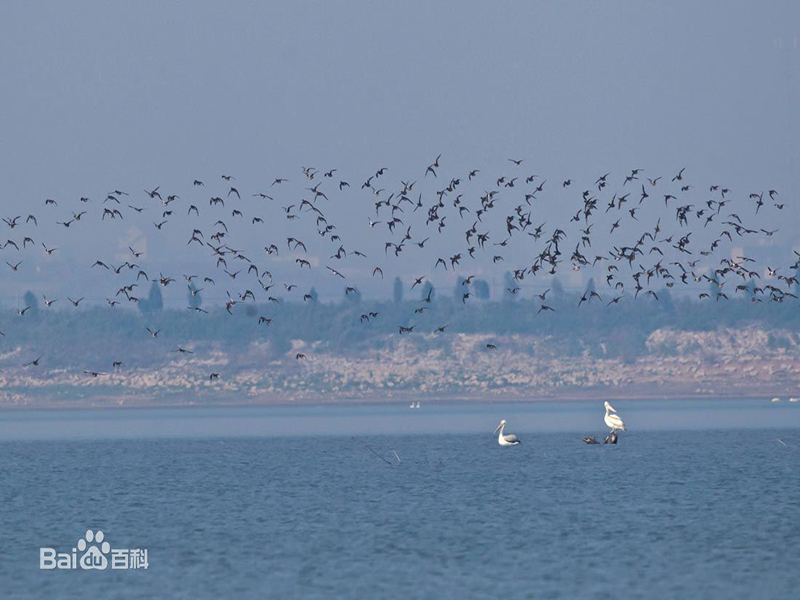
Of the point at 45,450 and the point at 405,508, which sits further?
the point at 45,450

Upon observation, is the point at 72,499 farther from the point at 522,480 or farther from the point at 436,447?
the point at 436,447

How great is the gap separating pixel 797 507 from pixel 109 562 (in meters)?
33.1

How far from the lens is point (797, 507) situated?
226 ft

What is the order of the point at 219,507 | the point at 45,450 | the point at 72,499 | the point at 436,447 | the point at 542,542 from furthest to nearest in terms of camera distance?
the point at 45,450
the point at 436,447
the point at 72,499
the point at 219,507
the point at 542,542

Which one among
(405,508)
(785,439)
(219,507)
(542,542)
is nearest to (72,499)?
(219,507)

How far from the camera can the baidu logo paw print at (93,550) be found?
52000mm
